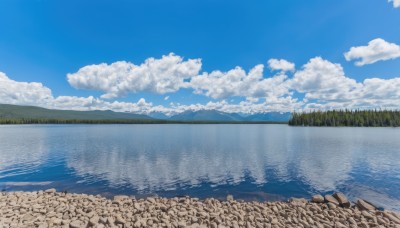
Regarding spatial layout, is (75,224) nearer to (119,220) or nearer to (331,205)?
(119,220)

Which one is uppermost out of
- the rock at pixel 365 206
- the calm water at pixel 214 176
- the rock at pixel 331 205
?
the rock at pixel 331 205

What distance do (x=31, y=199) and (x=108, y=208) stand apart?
896cm

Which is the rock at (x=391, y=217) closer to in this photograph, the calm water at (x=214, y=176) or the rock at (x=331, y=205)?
the rock at (x=331, y=205)

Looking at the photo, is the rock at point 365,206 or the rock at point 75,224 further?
the rock at point 365,206

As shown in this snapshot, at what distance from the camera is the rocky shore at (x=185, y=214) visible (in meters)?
15.8

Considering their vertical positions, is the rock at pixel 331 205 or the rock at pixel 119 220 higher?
the rock at pixel 119 220

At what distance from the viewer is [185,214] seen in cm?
1722

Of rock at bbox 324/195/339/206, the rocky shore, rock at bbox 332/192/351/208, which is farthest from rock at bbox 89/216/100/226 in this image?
rock at bbox 332/192/351/208

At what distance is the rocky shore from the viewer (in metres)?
15.8

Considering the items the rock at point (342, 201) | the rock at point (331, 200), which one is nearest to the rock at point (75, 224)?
the rock at point (331, 200)

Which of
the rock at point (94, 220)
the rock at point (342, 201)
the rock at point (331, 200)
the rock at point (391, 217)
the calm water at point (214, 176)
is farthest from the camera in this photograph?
the calm water at point (214, 176)

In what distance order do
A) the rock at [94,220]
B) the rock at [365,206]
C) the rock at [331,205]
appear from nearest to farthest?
the rock at [94,220], the rock at [331,205], the rock at [365,206]

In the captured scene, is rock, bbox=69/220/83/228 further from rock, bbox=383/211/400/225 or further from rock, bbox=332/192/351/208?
rock, bbox=383/211/400/225

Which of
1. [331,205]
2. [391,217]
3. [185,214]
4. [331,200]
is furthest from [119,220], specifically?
[391,217]
